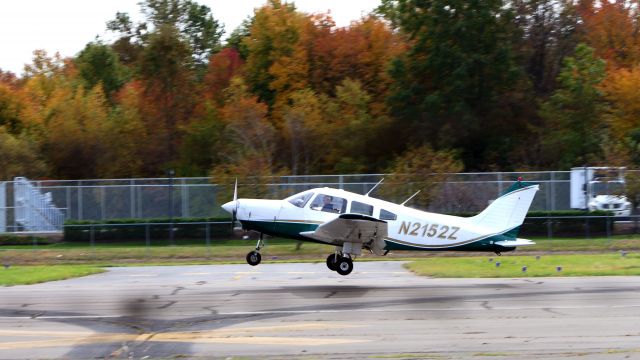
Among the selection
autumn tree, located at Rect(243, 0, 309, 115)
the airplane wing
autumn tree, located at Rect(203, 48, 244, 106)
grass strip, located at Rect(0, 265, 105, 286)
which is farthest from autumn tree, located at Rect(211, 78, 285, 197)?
the airplane wing

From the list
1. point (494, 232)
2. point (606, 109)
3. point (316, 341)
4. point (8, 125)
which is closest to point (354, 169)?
point (606, 109)

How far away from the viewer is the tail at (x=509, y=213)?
22.8 m

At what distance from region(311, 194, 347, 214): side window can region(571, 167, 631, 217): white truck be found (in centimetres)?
2150

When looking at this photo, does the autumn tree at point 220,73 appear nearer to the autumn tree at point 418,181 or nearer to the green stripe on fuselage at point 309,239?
the autumn tree at point 418,181

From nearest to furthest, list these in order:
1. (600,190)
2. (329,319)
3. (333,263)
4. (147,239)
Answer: (329,319) → (333,263) → (147,239) → (600,190)

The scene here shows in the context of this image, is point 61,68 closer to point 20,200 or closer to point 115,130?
point 115,130

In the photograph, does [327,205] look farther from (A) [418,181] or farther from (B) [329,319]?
(A) [418,181]

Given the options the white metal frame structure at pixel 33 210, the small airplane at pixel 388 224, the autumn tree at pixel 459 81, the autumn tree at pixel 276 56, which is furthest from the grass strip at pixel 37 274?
the autumn tree at pixel 276 56

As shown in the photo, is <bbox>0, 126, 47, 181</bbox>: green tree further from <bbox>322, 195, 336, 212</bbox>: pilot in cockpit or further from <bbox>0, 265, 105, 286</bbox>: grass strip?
<bbox>322, 195, 336, 212</bbox>: pilot in cockpit

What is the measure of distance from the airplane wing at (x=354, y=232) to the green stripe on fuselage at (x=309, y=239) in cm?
18

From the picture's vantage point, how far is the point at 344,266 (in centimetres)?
2278

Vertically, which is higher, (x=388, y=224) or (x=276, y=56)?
(x=276, y=56)

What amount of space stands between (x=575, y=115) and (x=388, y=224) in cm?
3347

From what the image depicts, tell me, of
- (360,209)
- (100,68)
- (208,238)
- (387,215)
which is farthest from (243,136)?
(360,209)
